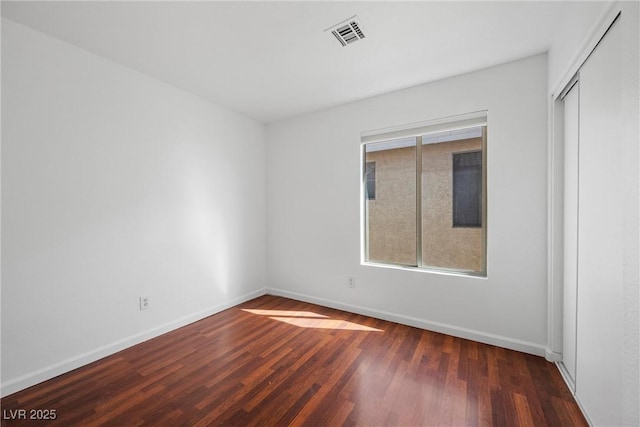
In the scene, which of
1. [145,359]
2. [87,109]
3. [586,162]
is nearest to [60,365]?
[145,359]

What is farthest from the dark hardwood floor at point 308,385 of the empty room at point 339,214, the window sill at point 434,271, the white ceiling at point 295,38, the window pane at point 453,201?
the white ceiling at point 295,38

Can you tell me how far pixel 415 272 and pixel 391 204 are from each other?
0.92m

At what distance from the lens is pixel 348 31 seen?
1921mm

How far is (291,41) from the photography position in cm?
204

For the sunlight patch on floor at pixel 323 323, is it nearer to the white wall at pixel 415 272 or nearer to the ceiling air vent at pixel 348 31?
the white wall at pixel 415 272

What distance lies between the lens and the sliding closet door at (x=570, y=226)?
1743 millimetres

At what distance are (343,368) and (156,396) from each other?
1359 millimetres

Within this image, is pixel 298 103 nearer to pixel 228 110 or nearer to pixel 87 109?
pixel 228 110

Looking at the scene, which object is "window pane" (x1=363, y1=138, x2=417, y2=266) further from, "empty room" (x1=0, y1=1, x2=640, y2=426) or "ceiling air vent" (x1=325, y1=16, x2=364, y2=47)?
"ceiling air vent" (x1=325, y1=16, x2=364, y2=47)

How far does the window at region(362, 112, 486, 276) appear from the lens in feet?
8.72

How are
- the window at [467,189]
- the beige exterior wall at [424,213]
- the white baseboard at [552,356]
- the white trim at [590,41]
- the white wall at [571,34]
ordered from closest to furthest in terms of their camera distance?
the white trim at [590,41] → the white wall at [571,34] → the white baseboard at [552,356] → the window at [467,189] → the beige exterior wall at [424,213]

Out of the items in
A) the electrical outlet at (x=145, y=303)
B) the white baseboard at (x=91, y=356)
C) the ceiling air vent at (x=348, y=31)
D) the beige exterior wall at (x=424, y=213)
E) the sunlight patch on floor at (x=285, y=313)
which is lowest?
the sunlight patch on floor at (x=285, y=313)

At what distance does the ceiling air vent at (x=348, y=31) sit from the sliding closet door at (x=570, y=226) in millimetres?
1553

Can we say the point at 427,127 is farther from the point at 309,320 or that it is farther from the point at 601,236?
the point at 309,320
